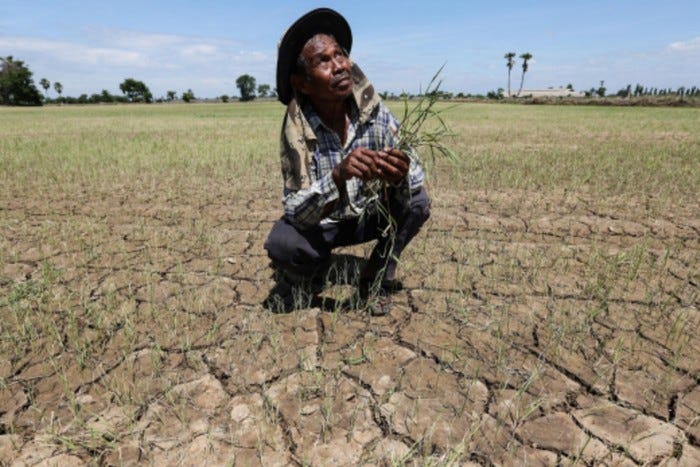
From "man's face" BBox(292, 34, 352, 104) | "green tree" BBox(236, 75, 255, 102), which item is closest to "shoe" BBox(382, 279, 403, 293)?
"man's face" BBox(292, 34, 352, 104)

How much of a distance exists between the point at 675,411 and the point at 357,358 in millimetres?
1209

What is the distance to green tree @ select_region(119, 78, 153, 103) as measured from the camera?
81.1 m

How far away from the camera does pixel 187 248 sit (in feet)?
10.5

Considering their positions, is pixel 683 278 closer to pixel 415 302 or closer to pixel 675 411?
pixel 675 411

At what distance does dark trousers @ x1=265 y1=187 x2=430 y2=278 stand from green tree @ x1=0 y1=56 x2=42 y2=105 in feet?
238

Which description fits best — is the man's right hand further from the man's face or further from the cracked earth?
the cracked earth

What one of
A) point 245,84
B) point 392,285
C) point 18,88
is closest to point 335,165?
point 392,285

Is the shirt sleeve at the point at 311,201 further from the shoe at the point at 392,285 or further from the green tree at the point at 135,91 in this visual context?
the green tree at the point at 135,91

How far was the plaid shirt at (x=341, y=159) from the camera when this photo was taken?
2.05m

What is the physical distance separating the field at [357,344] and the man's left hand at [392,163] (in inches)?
7.1

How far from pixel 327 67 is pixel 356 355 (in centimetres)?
130

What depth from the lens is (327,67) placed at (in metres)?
1.99

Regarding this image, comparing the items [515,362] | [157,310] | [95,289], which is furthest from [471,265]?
[95,289]

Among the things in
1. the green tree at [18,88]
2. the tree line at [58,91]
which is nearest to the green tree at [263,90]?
the tree line at [58,91]
